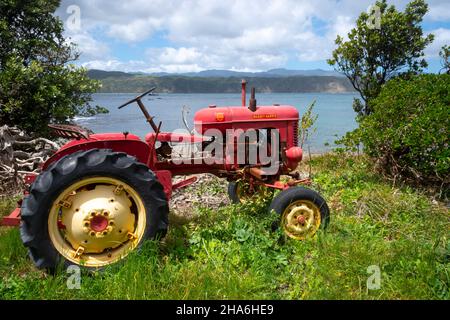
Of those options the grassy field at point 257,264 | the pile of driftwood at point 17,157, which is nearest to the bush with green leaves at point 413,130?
the grassy field at point 257,264

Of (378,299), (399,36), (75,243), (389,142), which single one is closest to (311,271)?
(378,299)

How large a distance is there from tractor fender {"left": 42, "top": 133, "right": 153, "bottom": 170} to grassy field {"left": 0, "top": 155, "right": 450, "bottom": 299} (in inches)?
35.0

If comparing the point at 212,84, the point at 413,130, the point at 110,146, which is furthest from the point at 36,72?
the point at 212,84

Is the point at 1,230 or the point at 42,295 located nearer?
the point at 42,295

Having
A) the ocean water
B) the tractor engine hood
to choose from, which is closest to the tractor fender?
the ocean water

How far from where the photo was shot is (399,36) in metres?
8.08

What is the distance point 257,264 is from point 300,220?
0.85m

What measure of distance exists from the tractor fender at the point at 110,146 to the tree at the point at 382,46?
6.09 meters

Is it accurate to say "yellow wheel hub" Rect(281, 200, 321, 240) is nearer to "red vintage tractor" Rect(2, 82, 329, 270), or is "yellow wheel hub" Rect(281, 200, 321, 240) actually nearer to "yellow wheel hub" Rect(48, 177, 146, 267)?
"red vintage tractor" Rect(2, 82, 329, 270)

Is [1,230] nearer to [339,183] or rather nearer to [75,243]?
[75,243]

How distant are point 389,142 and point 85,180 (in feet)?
15.6

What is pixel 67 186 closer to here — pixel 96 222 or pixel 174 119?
pixel 96 222

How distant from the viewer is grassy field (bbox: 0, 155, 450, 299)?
286 cm

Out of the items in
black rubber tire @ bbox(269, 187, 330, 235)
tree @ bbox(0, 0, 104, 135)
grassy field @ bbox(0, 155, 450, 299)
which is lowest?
grassy field @ bbox(0, 155, 450, 299)
